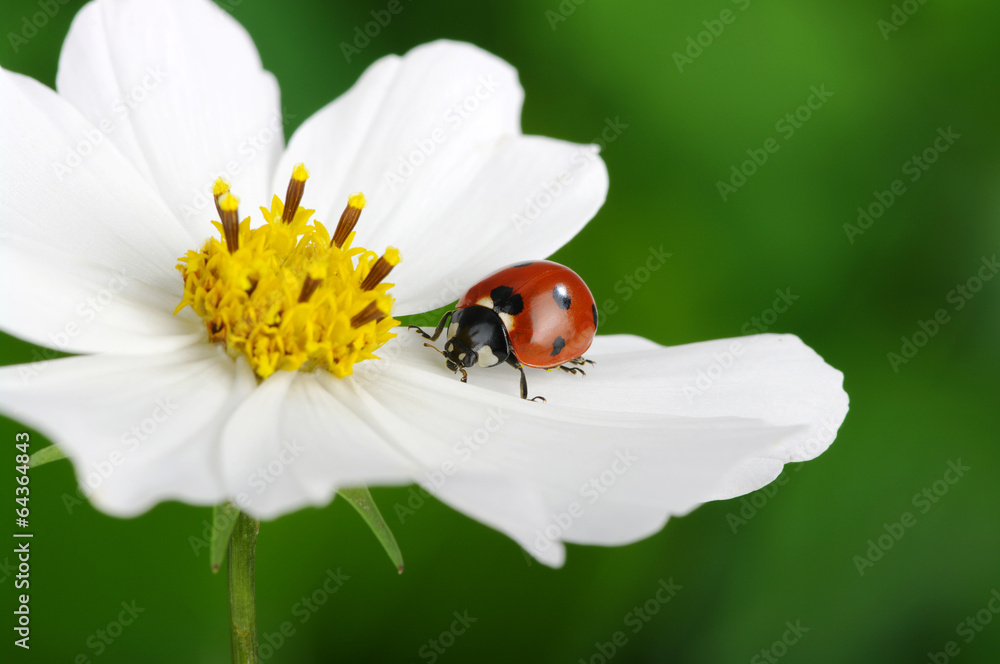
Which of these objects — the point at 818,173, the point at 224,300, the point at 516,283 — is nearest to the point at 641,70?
the point at 818,173

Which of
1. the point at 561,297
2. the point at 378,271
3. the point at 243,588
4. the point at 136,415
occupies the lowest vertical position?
the point at 243,588

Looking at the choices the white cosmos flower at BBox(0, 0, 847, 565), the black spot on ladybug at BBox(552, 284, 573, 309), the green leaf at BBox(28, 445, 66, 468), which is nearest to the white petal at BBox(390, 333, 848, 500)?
the white cosmos flower at BBox(0, 0, 847, 565)

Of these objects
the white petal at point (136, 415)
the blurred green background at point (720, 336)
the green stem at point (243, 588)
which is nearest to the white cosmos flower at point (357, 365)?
the white petal at point (136, 415)

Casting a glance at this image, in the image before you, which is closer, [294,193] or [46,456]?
[46,456]

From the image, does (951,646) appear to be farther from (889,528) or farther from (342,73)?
(342,73)

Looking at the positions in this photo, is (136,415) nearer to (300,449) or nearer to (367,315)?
(300,449)

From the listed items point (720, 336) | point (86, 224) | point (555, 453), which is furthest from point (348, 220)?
point (720, 336)
